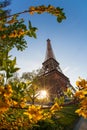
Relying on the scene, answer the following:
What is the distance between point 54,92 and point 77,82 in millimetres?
49614

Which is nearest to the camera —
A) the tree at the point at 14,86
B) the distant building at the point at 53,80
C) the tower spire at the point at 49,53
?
the tree at the point at 14,86

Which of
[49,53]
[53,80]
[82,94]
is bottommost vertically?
[82,94]

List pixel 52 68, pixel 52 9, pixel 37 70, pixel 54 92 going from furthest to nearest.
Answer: pixel 52 68, pixel 54 92, pixel 37 70, pixel 52 9

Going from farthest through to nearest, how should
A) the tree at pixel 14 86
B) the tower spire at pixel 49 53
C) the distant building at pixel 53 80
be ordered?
the tower spire at pixel 49 53
the distant building at pixel 53 80
the tree at pixel 14 86

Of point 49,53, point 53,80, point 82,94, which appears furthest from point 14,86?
point 49,53

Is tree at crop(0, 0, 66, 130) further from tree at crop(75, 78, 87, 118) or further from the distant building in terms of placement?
the distant building

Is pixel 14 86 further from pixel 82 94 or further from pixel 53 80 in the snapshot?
pixel 53 80

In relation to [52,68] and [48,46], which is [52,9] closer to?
[52,68]

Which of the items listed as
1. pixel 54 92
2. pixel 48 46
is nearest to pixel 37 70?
pixel 54 92

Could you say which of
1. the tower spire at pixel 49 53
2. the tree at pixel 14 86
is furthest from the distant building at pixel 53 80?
the tree at pixel 14 86

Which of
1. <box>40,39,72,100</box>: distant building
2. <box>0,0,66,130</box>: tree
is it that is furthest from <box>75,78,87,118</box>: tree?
<box>40,39,72,100</box>: distant building

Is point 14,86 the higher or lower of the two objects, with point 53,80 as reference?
lower

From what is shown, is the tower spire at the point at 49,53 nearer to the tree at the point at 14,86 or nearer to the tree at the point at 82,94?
the tree at the point at 14,86

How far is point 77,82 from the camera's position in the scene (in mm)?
2334
